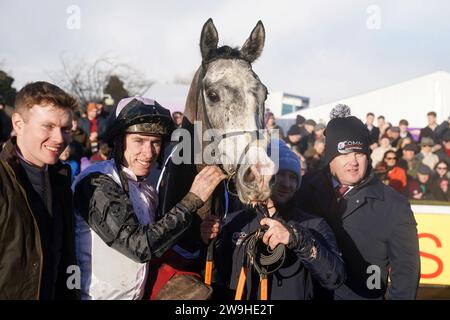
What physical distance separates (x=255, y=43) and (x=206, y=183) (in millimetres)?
1495

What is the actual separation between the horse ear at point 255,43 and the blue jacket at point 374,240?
3.83ft

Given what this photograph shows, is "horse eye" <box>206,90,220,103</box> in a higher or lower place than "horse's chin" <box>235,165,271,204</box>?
higher

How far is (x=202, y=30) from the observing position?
339cm

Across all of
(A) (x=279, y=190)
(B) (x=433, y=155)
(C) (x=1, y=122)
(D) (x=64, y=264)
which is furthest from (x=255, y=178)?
(B) (x=433, y=155)

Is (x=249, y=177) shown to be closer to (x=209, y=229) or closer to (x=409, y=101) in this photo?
(x=209, y=229)

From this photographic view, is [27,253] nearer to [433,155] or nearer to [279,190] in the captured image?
[279,190]

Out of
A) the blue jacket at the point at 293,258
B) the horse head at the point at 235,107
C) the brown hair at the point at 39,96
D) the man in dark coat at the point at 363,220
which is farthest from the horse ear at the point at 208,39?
the brown hair at the point at 39,96

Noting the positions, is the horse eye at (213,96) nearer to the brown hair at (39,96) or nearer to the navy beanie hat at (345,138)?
the navy beanie hat at (345,138)

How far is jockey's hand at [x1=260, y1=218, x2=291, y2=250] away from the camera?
251 cm

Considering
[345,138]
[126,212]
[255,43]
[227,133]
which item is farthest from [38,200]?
[345,138]

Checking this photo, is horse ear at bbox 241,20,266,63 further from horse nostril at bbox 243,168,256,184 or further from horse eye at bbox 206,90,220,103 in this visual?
horse nostril at bbox 243,168,256,184

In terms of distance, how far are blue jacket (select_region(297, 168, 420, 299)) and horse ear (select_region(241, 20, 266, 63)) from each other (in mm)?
1168

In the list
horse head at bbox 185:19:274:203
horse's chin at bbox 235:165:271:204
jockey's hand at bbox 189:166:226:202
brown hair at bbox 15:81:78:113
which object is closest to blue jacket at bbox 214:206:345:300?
horse's chin at bbox 235:165:271:204

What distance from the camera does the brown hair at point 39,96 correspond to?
2316 mm
